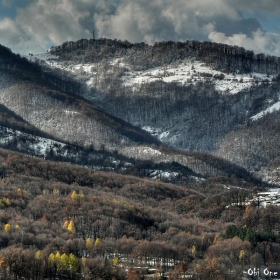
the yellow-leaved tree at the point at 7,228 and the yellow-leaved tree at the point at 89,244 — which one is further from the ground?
the yellow-leaved tree at the point at 7,228

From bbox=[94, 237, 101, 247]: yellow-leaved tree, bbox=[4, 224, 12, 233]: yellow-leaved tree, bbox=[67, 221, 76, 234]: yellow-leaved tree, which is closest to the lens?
bbox=[94, 237, 101, 247]: yellow-leaved tree

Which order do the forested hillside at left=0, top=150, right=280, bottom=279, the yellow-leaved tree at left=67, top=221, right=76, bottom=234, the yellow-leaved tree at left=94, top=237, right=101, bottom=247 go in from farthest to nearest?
the yellow-leaved tree at left=67, top=221, right=76, bottom=234, the yellow-leaved tree at left=94, top=237, right=101, bottom=247, the forested hillside at left=0, top=150, right=280, bottom=279

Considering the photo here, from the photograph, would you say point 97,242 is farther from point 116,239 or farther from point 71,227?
point 71,227

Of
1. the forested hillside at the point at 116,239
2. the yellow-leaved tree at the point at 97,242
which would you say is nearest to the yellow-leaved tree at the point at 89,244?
the forested hillside at the point at 116,239

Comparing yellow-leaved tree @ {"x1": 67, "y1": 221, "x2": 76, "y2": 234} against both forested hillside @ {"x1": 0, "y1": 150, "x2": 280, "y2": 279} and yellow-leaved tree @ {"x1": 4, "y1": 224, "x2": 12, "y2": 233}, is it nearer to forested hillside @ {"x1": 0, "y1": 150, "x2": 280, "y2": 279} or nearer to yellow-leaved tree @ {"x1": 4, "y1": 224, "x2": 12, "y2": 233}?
forested hillside @ {"x1": 0, "y1": 150, "x2": 280, "y2": 279}

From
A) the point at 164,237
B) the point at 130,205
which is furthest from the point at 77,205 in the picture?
the point at 164,237

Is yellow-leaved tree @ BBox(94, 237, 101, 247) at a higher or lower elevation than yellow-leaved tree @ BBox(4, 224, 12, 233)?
lower

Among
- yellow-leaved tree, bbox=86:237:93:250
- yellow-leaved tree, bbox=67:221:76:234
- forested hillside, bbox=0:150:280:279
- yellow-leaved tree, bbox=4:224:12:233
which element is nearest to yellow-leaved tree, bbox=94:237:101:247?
forested hillside, bbox=0:150:280:279

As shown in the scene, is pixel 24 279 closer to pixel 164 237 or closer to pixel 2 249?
pixel 2 249

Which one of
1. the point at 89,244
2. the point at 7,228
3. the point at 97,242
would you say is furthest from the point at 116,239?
the point at 7,228

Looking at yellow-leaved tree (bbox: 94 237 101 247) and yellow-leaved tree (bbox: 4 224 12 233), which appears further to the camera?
yellow-leaved tree (bbox: 4 224 12 233)

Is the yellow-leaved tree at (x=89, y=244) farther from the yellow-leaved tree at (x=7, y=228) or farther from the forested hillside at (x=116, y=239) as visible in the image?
the yellow-leaved tree at (x=7, y=228)

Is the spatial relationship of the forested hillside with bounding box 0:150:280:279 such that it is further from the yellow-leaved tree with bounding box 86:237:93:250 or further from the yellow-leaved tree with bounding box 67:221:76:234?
the yellow-leaved tree with bounding box 86:237:93:250

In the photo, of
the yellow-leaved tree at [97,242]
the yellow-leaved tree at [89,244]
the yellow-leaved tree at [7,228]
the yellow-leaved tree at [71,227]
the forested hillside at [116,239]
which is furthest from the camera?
the yellow-leaved tree at [71,227]
